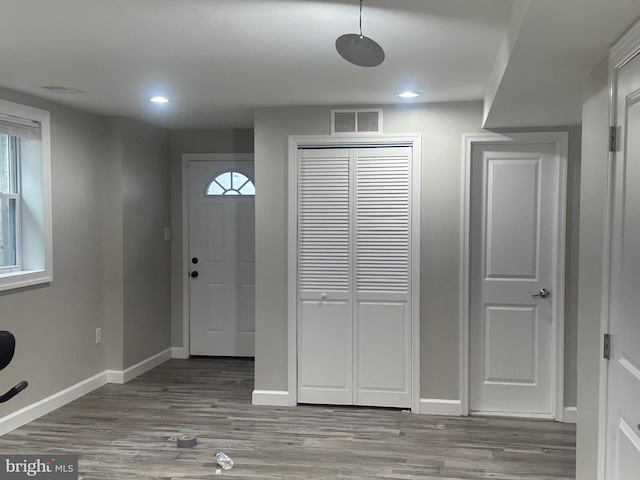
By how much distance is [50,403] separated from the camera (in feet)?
15.0

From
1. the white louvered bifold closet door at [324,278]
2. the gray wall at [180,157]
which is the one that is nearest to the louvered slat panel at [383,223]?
the white louvered bifold closet door at [324,278]

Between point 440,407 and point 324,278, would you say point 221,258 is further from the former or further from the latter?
point 440,407

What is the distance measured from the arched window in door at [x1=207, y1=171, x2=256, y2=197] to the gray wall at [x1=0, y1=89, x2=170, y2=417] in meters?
0.79

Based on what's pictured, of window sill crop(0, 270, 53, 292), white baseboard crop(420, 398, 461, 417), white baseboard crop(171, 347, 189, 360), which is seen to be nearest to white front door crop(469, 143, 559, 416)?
white baseboard crop(420, 398, 461, 417)

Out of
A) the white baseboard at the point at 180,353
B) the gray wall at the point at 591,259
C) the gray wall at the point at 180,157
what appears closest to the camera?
the gray wall at the point at 591,259

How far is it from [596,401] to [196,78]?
9.18 feet

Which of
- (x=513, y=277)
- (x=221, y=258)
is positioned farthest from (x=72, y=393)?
(x=513, y=277)

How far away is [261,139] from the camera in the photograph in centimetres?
476

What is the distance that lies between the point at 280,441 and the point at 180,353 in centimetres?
258

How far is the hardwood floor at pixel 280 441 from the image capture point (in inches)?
140

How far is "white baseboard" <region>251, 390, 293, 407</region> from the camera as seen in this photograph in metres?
4.79

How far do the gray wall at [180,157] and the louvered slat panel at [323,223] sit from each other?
1676mm

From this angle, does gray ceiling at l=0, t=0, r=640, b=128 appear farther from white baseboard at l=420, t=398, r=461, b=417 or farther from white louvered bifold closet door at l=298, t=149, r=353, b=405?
white baseboard at l=420, t=398, r=461, b=417

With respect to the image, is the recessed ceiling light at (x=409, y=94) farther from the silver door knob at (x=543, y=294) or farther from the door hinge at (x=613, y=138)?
the door hinge at (x=613, y=138)
